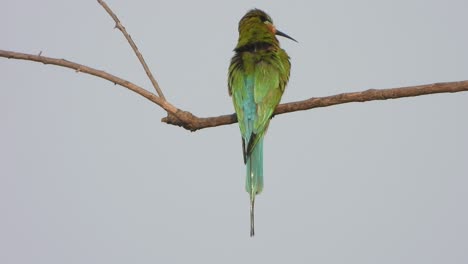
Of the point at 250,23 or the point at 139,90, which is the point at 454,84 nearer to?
the point at 139,90

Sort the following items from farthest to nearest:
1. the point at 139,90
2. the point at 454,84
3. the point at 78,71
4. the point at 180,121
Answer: the point at 180,121 → the point at 139,90 → the point at 78,71 → the point at 454,84

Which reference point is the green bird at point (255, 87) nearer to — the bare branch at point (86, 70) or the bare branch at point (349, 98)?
the bare branch at point (349, 98)

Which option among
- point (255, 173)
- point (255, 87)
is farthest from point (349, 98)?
point (255, 87)

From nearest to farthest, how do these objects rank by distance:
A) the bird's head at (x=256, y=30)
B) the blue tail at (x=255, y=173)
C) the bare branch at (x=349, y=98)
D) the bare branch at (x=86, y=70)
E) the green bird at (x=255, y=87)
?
the bare branch at (x=349, y=98) → the bare branch at (x=86, y=70) → the blue tail at (x=255, y=173) → the green bird at (x=255, y=87) → the bird's head at (x=256, y=30)

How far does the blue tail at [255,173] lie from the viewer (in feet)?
11.3

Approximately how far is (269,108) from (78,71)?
1.26 m

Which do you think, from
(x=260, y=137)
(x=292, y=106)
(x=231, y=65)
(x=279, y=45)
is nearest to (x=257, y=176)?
(x=260, y=137)

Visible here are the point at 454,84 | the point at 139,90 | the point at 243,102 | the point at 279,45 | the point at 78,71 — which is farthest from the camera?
the point at 279,45

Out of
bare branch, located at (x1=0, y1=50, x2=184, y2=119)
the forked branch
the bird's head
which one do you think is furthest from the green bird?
bare branch, located at (x1=0, y1=50, x2=184, y2=119)

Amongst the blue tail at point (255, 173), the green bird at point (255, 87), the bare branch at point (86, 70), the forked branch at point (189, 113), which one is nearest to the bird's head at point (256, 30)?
the green bird at point (255, 87)

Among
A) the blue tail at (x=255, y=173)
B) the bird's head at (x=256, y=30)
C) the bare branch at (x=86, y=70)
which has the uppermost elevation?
the bird's head at (x=256, y=30)

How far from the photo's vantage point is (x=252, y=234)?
2938 millimetres

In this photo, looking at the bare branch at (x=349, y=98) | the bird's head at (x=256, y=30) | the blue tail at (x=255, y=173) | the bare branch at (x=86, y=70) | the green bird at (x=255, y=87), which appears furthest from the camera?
the bird's head at (x=256, y=30)

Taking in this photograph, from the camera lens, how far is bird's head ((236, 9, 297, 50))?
4211 millimetres
